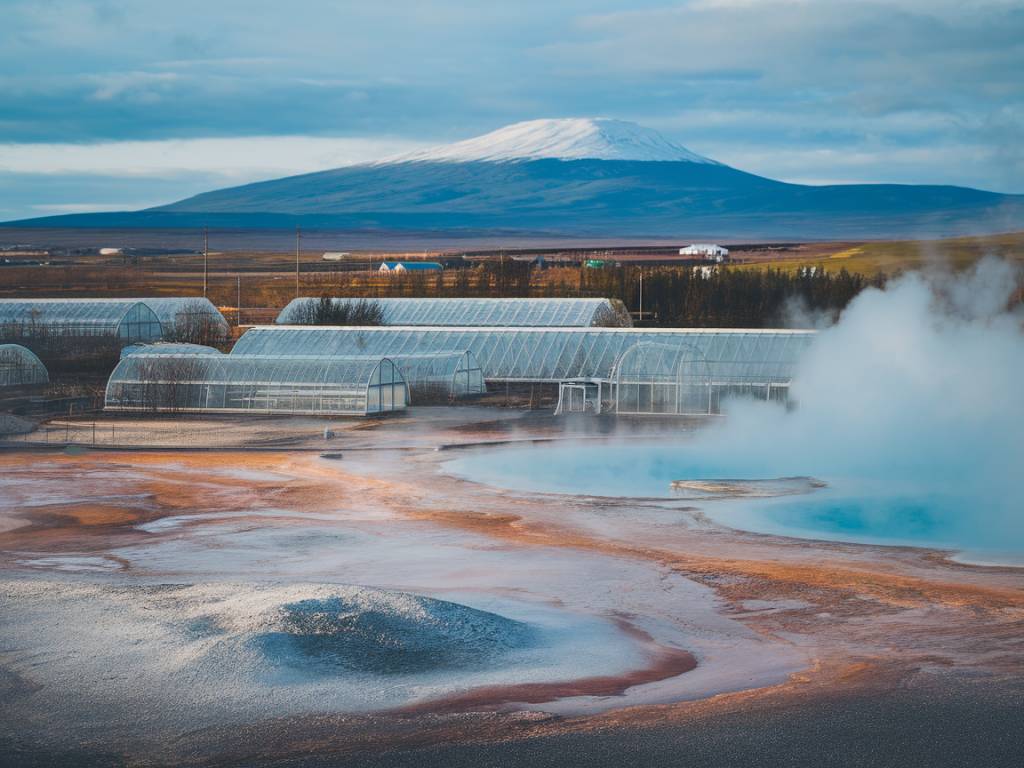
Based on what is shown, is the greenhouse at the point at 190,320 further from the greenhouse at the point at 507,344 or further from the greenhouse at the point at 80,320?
the greenhouse at the point at 507,344

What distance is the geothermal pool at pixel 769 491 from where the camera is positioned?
2645cm

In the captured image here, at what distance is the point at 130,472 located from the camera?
3497cm

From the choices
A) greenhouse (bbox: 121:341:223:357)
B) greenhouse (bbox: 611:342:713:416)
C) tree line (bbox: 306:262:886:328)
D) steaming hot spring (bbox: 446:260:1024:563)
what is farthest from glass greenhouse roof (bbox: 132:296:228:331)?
steaming hot spring (bbox: 446:260:1024:563)

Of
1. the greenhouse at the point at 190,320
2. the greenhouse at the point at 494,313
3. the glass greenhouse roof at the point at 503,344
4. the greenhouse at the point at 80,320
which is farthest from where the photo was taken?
the greenhouse at the point at 190,320

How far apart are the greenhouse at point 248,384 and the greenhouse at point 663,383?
32.5 ft

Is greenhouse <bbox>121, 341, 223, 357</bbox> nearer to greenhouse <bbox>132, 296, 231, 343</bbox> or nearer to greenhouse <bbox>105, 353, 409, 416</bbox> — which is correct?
greenhouse <bbox>105, 353, 409, 416</bbox>

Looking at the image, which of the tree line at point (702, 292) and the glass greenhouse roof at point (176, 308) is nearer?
the glass greenhouse roof at point (176, 308)

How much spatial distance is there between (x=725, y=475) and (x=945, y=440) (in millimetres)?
8308

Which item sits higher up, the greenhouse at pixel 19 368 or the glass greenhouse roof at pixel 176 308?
the glass greenhouse roof at pixel 176 308

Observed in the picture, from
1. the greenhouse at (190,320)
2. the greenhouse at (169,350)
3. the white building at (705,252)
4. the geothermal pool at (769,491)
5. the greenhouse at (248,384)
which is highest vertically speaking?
the white building at (705,252)

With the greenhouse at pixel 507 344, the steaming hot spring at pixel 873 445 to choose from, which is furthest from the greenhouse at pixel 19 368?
the steaming hot spring at pixel 873 445

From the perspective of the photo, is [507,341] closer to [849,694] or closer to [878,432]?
[878,432]

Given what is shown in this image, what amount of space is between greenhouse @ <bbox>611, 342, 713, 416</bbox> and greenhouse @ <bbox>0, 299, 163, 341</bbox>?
109ft

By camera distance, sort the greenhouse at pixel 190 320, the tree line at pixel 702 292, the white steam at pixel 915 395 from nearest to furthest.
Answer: the white steam at pixel 915 395
the greenhouse at pixel 190 320
the tree line at pixel 702 292
